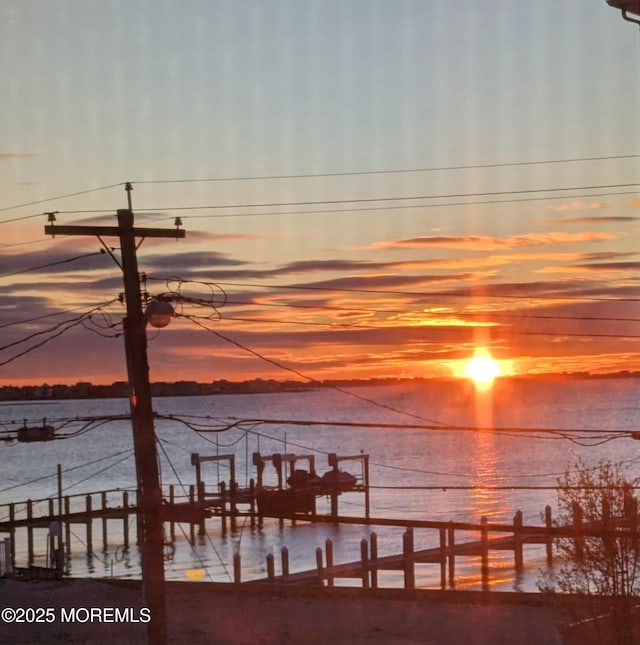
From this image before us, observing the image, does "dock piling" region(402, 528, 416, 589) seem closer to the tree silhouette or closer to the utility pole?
the tree silhouette

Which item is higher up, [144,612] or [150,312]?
[150,312]

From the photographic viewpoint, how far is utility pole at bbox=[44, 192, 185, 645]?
17516mm

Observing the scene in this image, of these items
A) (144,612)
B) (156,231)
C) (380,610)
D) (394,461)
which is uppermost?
(156,231)

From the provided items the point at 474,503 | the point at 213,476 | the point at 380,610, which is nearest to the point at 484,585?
the point at 380,610

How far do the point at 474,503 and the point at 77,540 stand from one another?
28.2 meters

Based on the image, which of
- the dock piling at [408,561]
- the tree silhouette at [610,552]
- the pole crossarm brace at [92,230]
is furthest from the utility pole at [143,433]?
the dock piling at [408,561]

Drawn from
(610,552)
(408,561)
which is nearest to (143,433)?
(610,552)

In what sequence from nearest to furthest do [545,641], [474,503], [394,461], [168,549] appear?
[545,641]
[168,549]
[474,503]
[394,461]

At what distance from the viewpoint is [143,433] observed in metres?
17.5

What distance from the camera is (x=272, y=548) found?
55.5 m

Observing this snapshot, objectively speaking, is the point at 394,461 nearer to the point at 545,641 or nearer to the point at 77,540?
the point at 77,540

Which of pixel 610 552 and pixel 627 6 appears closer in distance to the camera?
pixel 627 6

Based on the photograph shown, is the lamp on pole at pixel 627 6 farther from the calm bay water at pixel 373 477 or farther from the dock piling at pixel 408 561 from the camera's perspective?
the dock piling at pixel 408 561

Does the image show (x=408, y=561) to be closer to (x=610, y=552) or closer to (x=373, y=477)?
(x=610, y=552)
